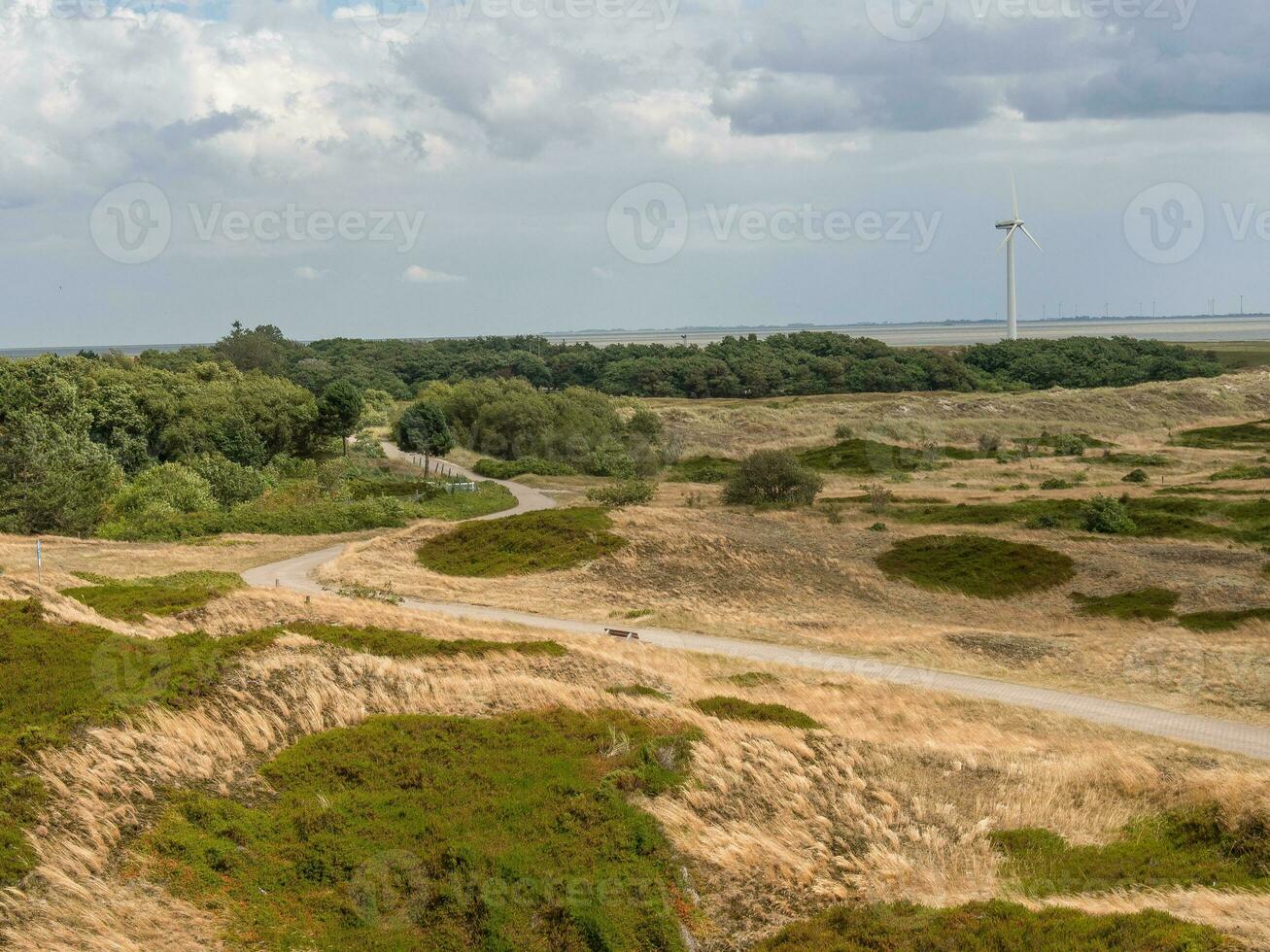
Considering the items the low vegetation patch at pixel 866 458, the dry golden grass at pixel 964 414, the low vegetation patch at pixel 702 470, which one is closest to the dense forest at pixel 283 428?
the low vegetation patch at pixel 702 470

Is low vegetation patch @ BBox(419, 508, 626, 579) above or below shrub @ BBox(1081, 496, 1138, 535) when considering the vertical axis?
above

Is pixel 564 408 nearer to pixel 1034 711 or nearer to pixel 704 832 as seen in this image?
pixel 1034 711

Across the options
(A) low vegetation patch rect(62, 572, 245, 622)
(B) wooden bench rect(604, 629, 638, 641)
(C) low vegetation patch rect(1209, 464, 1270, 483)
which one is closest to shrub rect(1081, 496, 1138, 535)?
(C) low vegetation patch rect(1209, 464, 1270, 483)

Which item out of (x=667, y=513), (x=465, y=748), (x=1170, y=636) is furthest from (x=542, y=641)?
(x=667, y=513)

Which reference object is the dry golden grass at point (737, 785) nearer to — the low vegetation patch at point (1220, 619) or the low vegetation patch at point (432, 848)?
the low vegetation patch at point (432, 848)

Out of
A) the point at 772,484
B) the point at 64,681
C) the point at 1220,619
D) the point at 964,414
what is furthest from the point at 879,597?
the point at 964,414

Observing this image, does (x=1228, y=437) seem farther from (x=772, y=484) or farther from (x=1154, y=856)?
(x=1154, y=856)

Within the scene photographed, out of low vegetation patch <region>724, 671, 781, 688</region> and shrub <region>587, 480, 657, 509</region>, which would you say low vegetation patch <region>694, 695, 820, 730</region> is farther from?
shrub <region>587, 480, 657, 509</region>
